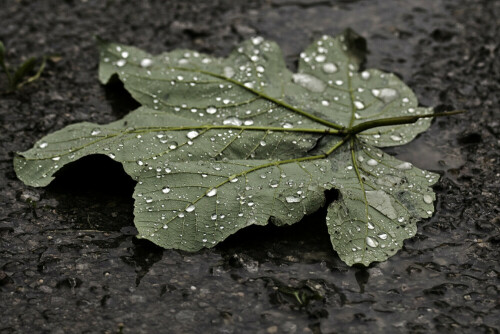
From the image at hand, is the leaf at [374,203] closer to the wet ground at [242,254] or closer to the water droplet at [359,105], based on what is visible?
the wet ground at [242,254]

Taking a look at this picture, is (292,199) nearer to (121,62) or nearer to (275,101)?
(275,101)

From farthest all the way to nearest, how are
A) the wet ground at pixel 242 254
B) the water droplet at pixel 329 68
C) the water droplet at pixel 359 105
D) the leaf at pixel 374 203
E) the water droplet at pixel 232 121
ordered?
1. the water droplet at pixel 329 68
2. the water droplet at pixel 359 105
3. the water droplet at pixel 232 121
4. the leaf at pixel 374 203
5. the wet ground at pixel 242 254

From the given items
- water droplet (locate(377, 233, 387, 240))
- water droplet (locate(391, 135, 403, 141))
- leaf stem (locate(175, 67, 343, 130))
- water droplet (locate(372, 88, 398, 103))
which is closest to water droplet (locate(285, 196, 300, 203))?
water droplet (locate(377, 233, 387, 240))

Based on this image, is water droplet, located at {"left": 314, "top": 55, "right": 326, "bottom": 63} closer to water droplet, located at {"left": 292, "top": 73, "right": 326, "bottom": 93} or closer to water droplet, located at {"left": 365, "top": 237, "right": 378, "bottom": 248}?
water droplet, located at {"left": 292, "top": 73, "right": 326, "bottom": 93}

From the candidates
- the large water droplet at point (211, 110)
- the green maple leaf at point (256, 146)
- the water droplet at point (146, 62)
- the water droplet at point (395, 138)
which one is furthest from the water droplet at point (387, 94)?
the water droplet at point (146, 62)

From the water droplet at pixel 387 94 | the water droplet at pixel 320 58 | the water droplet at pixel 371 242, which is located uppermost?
the water droplet at pixel 320 58

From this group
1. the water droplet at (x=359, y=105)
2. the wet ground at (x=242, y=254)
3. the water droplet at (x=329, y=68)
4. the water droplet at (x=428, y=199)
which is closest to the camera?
the wet ground at (x=242, y=254)

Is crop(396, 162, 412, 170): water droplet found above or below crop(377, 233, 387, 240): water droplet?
above
